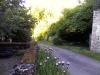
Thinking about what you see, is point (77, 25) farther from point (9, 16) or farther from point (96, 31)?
point (9, 16)

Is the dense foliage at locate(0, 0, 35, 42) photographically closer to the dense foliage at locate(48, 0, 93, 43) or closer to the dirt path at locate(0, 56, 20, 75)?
the dirt path at locate(0, 56, 20, 75)

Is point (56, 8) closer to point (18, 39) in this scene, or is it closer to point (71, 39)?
point (71, 39)

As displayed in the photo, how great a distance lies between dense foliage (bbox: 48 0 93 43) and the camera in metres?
28.8

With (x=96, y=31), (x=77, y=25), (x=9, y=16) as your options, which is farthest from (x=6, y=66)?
(x=77, y=25)

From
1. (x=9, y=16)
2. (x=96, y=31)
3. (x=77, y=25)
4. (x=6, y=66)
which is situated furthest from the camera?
(x=77, y=25)

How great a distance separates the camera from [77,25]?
2917 centimetres

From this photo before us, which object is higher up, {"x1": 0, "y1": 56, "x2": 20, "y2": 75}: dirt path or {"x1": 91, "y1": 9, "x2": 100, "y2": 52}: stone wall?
{"x1": 91, "y1": 9, "x2": 100, "y2": 52}: stone wall

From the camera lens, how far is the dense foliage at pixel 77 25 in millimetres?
28767

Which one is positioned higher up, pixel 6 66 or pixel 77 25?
pixel 77 25

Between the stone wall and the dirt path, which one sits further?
the stone wall

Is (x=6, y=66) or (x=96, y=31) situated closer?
(x=6, y=66)

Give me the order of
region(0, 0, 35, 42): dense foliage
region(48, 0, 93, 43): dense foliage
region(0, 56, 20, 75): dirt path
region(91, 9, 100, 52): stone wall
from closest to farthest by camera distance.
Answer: region(0, 56, 20, 75): dirt path < region(0, 0, 35, 42): dense foliage < region(91, 9, 100, 52): stone wall < region(48, 0, 93, 43): dense foliage

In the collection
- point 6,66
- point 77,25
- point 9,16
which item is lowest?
point 6,66

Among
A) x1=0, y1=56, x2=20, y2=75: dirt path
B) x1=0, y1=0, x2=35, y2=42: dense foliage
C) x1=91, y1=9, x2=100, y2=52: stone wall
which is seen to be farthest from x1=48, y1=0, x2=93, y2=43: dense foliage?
x1=0, y1=56, x2=20, y2=75: dirt path
